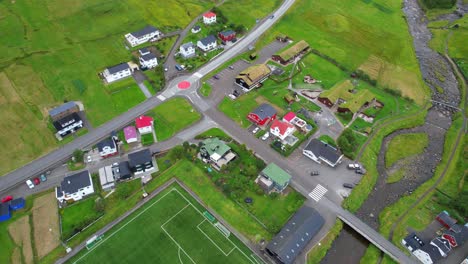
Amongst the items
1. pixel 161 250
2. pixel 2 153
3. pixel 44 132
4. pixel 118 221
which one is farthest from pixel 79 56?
pixel 161 250

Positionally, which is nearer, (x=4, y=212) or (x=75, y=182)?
(x=4, y=212)

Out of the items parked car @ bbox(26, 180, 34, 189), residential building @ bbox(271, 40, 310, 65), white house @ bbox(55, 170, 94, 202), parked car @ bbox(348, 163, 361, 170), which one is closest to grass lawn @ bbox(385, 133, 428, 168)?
parked car @ bbox(348, 163, 361, 170)

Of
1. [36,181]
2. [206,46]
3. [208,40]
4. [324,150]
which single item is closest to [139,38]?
[206,46]

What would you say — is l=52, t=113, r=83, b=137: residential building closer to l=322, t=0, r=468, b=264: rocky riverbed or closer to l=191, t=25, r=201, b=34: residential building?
l=191, t=25, r=201, b=34: residential building

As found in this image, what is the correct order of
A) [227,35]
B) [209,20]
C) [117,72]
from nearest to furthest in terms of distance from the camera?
[117,72]
[227,35]
[209,20]

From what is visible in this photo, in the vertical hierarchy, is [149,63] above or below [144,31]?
below

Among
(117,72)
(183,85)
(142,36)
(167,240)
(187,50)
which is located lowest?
(167,240)

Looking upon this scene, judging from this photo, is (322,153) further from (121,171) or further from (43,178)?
(43,178)
